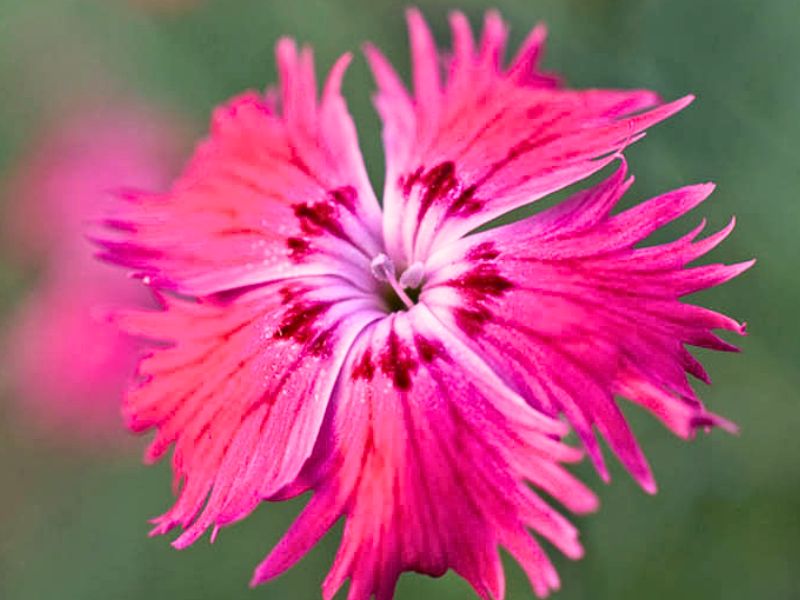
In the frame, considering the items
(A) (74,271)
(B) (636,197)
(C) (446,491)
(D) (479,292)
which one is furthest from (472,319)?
(A) (74,271)

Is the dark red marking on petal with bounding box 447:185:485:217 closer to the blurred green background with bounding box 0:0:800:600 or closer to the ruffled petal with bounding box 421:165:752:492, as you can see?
the ruffled petal with bounding box 421:165:752:492

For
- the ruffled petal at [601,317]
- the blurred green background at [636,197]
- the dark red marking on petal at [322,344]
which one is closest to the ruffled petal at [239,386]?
the dark red marking on petal at [322,344]

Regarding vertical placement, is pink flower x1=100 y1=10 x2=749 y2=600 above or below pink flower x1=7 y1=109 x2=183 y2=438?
below

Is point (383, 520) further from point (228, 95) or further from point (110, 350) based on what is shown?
point (228, 95)

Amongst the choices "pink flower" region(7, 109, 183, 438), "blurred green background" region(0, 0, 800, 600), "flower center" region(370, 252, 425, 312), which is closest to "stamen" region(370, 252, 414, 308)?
"flower center" region(370, 252, 425, 312)

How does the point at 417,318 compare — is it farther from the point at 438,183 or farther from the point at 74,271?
the point at 74,271

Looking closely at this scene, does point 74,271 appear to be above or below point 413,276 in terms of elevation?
above
